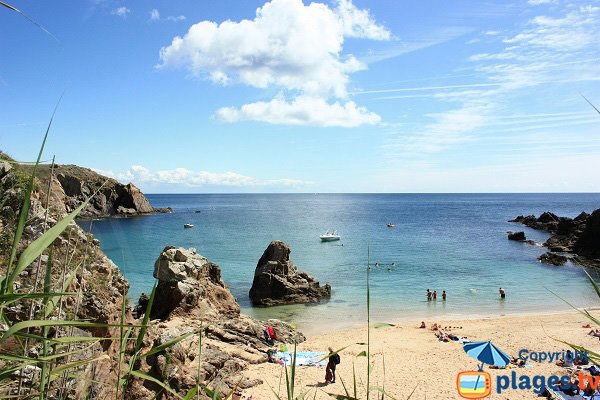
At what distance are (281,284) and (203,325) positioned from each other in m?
13.3

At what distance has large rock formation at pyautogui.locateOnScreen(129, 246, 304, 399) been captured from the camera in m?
12.1

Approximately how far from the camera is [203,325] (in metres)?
17.1

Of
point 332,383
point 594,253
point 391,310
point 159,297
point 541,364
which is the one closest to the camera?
point 332,383

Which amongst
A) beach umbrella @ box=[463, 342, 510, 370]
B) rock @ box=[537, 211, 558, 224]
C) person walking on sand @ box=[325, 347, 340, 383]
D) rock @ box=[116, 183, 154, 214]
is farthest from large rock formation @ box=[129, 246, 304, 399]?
rock @ box=[537, 211, 558, 224]

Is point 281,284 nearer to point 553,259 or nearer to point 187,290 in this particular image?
point 187,290

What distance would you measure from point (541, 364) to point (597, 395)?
5.85 m

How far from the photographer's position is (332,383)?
15266 mm

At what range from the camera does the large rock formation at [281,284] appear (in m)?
29.8

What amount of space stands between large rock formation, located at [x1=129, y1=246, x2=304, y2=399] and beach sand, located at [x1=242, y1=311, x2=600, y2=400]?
3.55 feet

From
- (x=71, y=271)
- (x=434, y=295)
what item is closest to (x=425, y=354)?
(x=434, y=295)

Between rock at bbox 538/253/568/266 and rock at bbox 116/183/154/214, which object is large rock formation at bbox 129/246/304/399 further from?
rock at bbox 116/183/154/214

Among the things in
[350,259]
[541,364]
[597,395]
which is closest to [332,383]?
[597,395]

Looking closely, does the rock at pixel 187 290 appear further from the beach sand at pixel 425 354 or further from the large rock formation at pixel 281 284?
the large rock formation at pixel 281 284

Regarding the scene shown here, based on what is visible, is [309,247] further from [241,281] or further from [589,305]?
[589,305]
